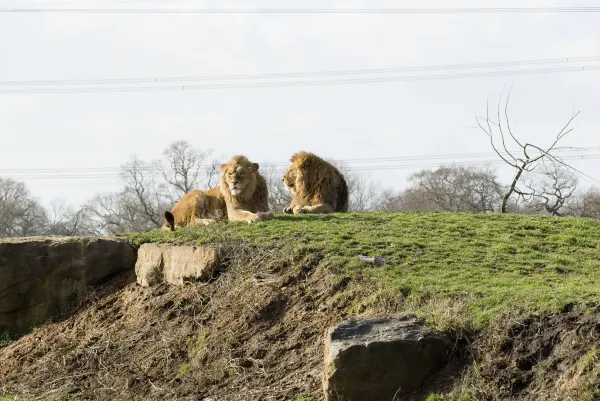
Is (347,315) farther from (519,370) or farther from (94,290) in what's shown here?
(94,290)

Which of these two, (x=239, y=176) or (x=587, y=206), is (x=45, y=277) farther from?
(x=587, y=206)

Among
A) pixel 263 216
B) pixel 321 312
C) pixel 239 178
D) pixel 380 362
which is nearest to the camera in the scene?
pixel 380 362

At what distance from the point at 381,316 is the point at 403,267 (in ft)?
7.40

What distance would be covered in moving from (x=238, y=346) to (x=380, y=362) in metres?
3.06

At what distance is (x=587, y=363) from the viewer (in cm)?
1011

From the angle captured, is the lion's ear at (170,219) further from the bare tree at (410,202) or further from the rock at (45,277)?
the bare tree at (410,202)

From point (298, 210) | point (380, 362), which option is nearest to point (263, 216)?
point (298, 210)

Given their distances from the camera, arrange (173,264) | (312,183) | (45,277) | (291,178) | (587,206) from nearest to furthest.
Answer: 1. (173,264)
2. (45,277)
3. (312,183)
4. (291,178)
5. (587,206)

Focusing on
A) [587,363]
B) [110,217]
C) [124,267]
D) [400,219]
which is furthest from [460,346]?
[110,217]

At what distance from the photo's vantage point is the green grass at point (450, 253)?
1203 cm

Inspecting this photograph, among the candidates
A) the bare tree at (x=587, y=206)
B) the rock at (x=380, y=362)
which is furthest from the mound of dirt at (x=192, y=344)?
the bare tree at (x=587, y=206)

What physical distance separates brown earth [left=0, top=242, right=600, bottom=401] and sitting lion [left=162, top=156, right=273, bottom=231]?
183cm

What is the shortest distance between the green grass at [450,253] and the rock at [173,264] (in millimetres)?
400

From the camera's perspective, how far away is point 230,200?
18.9 metres
